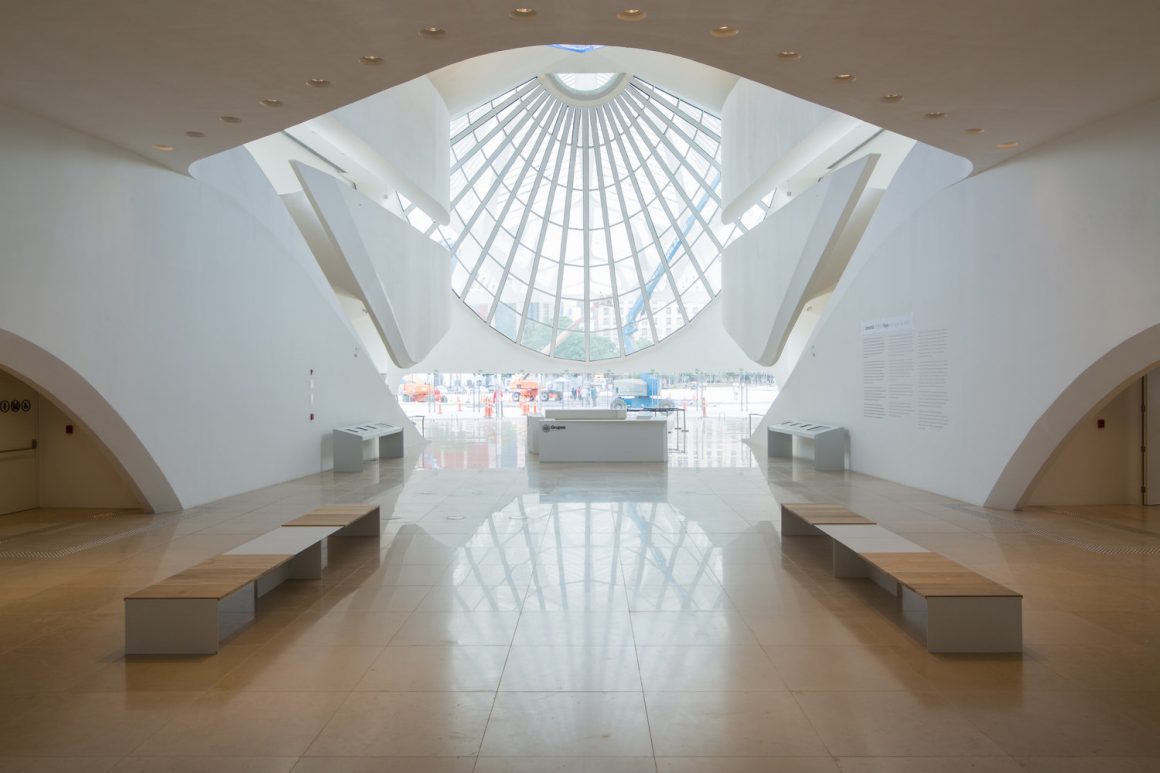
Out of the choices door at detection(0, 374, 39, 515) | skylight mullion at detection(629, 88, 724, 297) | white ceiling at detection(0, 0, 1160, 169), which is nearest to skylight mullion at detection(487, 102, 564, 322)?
skylight mullion at detection(629, 88, 724, 297)

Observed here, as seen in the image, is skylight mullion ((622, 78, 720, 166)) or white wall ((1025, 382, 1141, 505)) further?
skylight mullion ((622, 78, 720, 166))

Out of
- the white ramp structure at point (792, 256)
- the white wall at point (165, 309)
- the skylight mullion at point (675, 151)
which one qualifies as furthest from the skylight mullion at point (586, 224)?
the white wall at point (165, 309)

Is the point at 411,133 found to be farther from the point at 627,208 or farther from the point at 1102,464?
the point at 627,208

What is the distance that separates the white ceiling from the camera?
564 cm

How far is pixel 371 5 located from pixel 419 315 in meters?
15.5

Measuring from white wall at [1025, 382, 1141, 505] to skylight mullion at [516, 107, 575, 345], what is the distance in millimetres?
23586

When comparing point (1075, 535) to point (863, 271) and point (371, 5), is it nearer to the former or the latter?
point (863, 271)

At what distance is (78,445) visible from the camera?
1113 cm

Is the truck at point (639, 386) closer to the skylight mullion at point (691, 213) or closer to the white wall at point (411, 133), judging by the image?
the skylight mullion at point (691, 213)

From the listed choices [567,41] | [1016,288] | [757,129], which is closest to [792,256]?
[757,129]

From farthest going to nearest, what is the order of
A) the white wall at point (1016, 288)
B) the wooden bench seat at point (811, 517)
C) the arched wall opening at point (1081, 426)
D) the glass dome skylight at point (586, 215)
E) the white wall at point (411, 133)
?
the glass dome skylight at point (586, 215)
the white wall at point (411, 133)
the arched wall opening at point (1081, 426)
the white wall at point (1016, 288)
the wooden bench seat at point (811, 517)

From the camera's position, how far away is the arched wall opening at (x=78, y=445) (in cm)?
859

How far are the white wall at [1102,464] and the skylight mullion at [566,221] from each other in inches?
925

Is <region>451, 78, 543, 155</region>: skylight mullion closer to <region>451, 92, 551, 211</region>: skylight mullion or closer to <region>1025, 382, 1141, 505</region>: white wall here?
<region>451, 92, 551, 211</region>: skylight mullion
